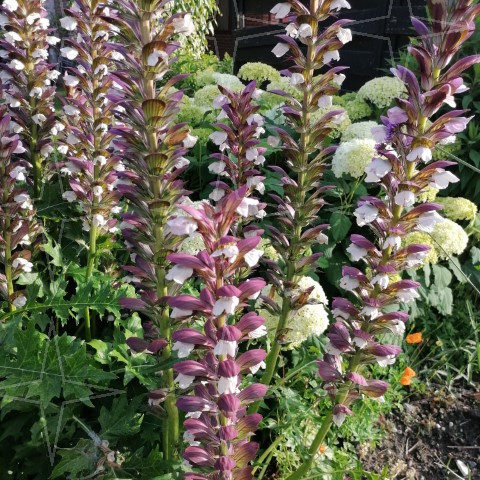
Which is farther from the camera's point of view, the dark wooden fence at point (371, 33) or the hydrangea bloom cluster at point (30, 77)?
the dark wooden fence at point (371, 33)

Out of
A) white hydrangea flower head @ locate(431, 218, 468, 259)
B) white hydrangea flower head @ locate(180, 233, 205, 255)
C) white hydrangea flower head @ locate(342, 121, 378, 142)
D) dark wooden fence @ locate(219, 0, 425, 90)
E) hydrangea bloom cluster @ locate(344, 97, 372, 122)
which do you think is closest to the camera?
white hydrangea flower head @ locate(180, 233, 205, 255)

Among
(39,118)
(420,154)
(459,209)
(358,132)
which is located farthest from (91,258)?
(459,209)

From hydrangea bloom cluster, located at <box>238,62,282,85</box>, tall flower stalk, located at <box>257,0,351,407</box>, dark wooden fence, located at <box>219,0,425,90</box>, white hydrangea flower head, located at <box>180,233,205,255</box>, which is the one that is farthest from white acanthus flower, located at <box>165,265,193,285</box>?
dark wooden fence, located at <box>219,0,425,90</box>

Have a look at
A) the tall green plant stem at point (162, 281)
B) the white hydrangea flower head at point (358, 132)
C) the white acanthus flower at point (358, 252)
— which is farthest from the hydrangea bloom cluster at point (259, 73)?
the tall green plant stem at point (162, 281)

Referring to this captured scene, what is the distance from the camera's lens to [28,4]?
2250 millimetres

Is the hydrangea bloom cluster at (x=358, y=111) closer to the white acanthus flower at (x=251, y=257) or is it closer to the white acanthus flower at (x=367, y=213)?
the white acanthus flower at (x=367, y=213)

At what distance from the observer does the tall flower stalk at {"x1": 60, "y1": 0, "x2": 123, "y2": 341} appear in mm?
2016

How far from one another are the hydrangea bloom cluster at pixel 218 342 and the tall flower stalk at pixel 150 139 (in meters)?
0.24

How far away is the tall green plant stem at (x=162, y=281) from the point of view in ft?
3.86

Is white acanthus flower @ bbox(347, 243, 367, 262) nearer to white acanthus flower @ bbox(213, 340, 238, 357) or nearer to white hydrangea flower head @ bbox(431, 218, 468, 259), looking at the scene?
white acanthus flower @ bbox(213, 340, 238, 357)

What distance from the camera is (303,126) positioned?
156 cm

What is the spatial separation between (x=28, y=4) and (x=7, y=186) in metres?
0.90

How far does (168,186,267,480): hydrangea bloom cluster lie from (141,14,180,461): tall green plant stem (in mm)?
219

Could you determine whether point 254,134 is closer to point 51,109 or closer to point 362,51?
point 51,109
